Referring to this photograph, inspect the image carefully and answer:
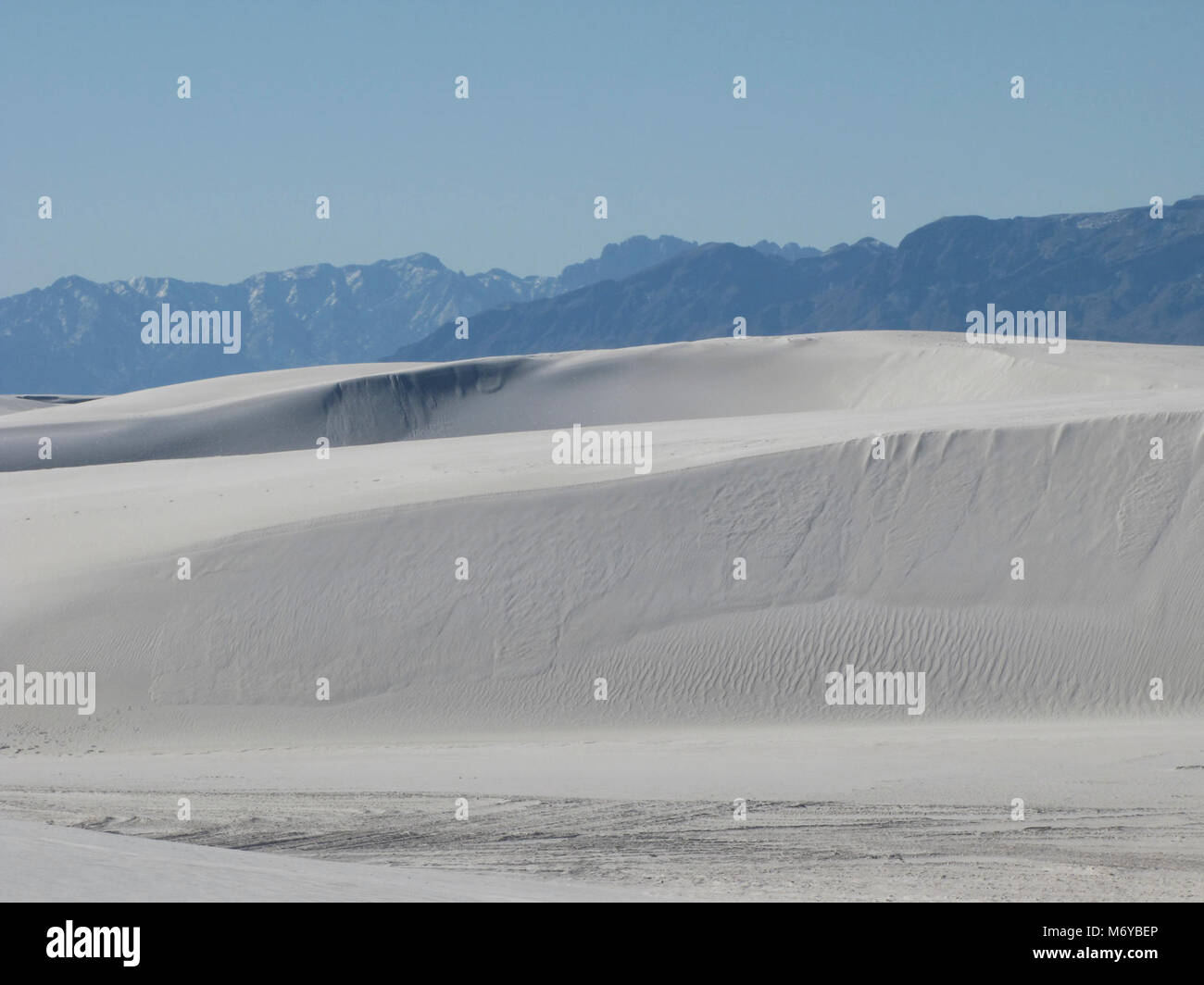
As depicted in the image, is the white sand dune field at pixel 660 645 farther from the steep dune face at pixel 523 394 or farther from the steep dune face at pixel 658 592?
the steep dune face at pixel 523 394

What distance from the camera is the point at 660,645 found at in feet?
48.1

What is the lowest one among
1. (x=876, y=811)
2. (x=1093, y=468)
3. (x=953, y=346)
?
(x=876, y=811)

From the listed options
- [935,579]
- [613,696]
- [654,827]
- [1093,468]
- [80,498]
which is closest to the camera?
[654,827]

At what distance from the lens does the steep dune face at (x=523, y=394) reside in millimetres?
41938

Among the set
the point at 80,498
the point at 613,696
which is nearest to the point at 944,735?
the point at 613,696

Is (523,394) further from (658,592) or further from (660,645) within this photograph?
(660,645)

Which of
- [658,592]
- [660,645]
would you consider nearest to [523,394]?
[658,592]

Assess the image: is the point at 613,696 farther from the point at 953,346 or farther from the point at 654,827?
the point at 953,346

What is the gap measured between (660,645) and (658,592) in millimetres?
837

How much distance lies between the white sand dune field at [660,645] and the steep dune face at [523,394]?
22550 millimetres

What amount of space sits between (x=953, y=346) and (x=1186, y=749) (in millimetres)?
33351

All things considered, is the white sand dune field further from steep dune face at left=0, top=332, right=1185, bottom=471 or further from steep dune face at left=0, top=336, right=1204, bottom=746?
steep dune face at left=0, top=332, right=1185, bottom=471

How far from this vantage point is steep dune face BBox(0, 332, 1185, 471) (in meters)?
41.9

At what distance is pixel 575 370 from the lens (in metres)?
52.1
